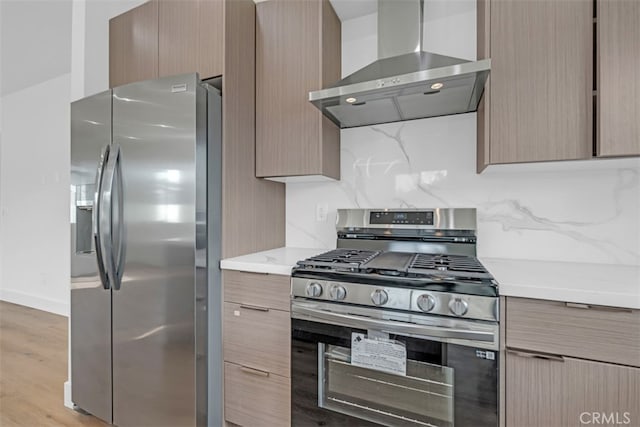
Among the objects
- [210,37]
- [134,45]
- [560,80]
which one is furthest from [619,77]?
[134,45]

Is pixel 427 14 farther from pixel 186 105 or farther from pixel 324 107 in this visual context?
pixel 186 105

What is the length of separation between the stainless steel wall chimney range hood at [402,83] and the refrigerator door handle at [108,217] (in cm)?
109

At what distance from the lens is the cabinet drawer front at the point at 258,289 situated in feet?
4.86

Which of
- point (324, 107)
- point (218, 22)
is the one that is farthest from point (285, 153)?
point (218, 22)

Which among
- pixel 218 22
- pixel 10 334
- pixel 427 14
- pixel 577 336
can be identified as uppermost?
pixel 427 14

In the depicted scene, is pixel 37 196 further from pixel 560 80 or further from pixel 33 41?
pixel 560 80

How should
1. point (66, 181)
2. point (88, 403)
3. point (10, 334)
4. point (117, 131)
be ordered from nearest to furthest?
point (117, 131) → point (88, 403) → point (10, 334) → point (66, 181)

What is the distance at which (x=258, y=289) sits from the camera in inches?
60.9

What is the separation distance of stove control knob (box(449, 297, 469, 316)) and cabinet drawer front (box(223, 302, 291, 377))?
2.41ft

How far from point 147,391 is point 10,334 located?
2644 millimetres

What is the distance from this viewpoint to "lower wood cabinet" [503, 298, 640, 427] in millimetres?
982

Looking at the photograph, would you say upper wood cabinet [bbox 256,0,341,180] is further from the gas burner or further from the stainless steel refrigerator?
the gas burner

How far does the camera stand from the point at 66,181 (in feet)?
11.8

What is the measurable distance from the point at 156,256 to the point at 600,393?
185 centimetres
